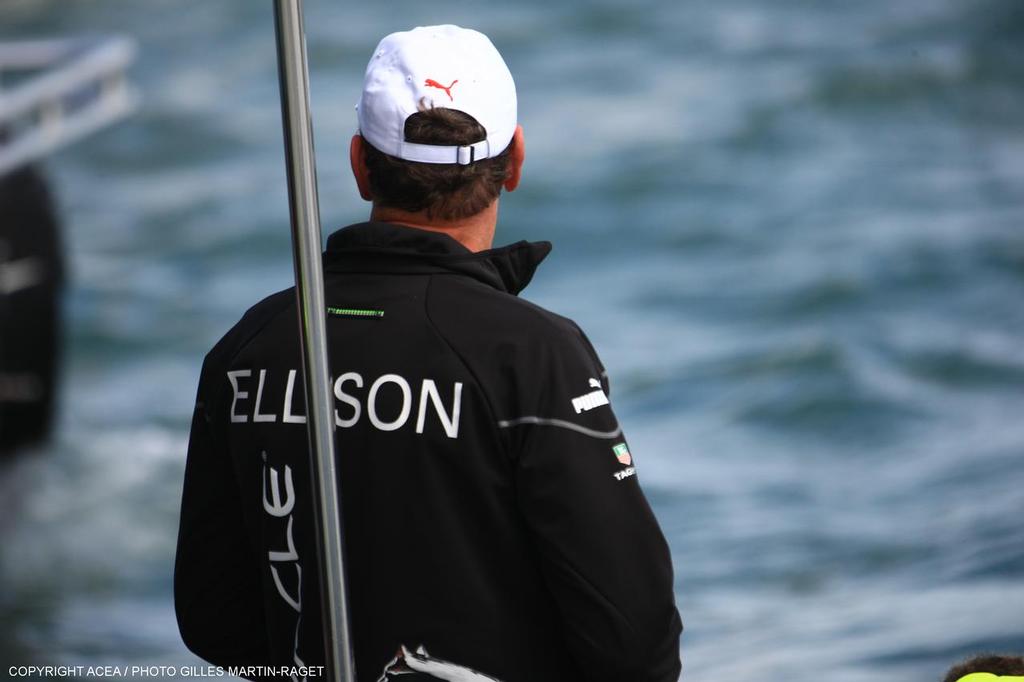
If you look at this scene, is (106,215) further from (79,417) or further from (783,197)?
(783,197)

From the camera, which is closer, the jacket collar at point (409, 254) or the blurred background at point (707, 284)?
the jacket collar at point (409, 254)

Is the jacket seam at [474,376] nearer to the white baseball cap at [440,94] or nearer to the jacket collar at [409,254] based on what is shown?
the jacket collar at [409,254]

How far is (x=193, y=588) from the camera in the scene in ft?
5.82

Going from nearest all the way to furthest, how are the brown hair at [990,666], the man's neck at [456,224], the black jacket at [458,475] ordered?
1. the black jacket at [458,475]
2. the man's neck at [456,224]
3. the brown hair at [990,666]

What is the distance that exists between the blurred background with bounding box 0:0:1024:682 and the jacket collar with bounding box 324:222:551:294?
3.54 meters

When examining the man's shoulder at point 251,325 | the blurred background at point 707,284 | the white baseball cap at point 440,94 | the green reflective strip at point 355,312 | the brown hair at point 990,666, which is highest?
the blurred background at point 707,284

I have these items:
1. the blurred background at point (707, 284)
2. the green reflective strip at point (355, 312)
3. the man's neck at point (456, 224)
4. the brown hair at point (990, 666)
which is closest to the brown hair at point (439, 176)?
the man's neck at point (456, 224)

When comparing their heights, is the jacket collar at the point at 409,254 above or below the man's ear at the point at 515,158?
below

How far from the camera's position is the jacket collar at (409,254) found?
1.55m

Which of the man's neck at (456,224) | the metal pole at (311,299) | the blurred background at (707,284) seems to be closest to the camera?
the metal pole at (311,299)

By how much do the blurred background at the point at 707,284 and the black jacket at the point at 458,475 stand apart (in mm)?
3465

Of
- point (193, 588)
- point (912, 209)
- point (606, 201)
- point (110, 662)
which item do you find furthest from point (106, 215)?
point (193, 588)

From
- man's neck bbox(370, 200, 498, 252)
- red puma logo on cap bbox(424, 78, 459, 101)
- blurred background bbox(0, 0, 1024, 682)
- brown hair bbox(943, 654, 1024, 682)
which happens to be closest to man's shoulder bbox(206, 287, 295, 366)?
man's neck bbox(370, 200, 498, 252)

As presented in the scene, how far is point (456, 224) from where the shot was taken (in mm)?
1591
